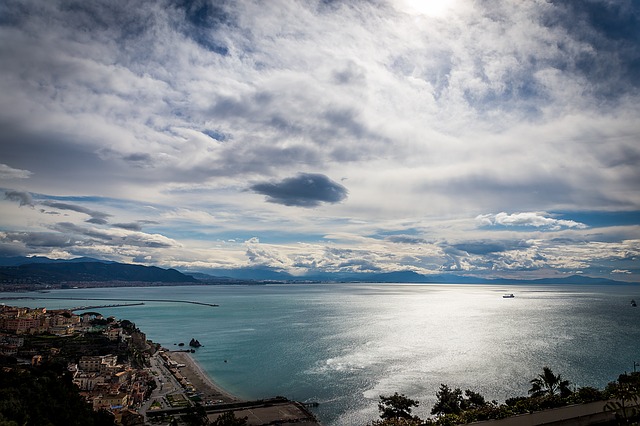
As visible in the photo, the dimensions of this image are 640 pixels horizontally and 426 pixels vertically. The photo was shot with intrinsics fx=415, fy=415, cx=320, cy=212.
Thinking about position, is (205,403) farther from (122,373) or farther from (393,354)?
(393,354)

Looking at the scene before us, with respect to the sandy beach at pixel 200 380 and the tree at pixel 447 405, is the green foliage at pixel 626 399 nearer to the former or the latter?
the tree at pixel 447 405

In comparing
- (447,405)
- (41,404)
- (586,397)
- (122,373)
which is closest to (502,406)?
(447,405)

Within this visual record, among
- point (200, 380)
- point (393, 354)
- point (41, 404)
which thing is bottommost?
point (200, 380)

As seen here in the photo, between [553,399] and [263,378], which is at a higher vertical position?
[553,399]

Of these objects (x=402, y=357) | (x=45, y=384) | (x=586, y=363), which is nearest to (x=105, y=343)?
(x=45, y=384)

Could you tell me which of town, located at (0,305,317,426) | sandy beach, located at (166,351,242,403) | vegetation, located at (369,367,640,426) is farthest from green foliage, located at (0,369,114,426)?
vegetation, located at (369,367,640,426)

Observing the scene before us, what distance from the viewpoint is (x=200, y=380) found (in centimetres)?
4606

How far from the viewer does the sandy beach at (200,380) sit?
3888 cm

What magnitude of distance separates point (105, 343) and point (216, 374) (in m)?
20.7

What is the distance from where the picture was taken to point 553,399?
23.8m

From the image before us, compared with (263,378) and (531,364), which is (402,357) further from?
(263,378)

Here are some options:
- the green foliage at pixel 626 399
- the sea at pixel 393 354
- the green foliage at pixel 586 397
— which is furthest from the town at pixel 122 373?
the green foliage at pixel 626 399

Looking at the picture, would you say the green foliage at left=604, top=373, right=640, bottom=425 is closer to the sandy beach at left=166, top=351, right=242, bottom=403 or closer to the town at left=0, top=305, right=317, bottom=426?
the town at left=0, top=305, right=317, bottom=426

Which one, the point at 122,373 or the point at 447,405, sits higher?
the point at 447,405
